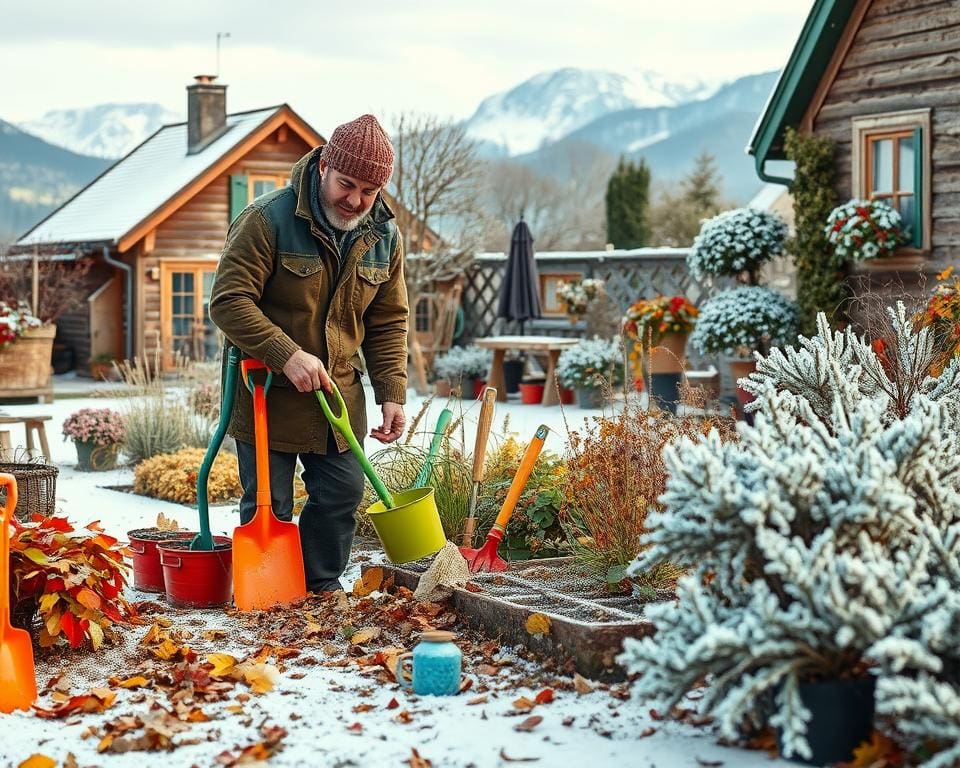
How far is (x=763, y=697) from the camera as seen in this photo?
3293 mm

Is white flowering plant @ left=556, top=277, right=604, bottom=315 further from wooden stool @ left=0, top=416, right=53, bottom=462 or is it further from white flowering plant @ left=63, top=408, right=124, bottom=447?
wooden stool @ left=0, top=416, right=53, bottom=462

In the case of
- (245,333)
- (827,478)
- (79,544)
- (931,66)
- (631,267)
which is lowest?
(79,544)

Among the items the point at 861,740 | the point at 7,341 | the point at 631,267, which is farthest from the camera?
the point at 631,267

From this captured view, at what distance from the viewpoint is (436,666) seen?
384 centimetres

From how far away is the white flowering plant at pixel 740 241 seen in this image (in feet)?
40.8

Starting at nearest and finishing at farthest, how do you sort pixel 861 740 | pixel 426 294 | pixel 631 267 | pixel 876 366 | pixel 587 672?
pixel 861 740 < pixel 587 672 < pixel 876 366 < pixel 631 267 < pixel 426 294

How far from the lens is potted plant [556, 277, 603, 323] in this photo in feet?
53.3

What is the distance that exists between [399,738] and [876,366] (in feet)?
7.76

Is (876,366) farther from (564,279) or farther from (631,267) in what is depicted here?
(564,279)

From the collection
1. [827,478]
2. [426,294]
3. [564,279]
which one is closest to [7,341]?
[426,294]

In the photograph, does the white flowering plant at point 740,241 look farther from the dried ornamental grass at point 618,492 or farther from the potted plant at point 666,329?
the dried ornamental grass at point 618,492

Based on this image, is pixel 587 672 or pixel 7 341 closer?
pixel 587 672

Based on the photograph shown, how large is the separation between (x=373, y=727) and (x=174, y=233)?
17.8 m

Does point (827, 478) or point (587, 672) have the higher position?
point (827, 478)
